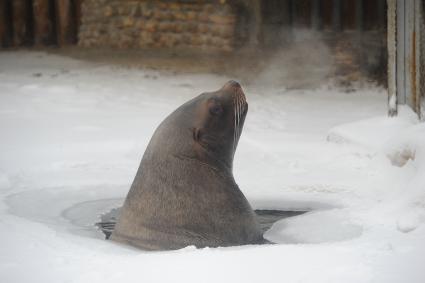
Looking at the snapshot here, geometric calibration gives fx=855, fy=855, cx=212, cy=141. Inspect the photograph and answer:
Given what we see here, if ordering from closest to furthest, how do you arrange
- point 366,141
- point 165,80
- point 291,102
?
point 366,141 → point 291,102 → point 165,80

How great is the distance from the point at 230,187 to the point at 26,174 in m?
2.88

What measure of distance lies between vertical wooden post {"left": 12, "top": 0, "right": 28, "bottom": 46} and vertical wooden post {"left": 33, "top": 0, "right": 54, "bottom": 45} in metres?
0.20

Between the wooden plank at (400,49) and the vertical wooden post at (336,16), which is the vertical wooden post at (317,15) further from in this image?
the wooden plank at (400,49)

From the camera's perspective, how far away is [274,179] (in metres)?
7.76

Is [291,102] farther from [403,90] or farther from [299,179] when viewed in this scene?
[299,179]

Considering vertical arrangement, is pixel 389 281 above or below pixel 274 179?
above

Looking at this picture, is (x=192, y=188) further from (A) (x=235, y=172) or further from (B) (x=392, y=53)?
(B) (x=392, y=53)

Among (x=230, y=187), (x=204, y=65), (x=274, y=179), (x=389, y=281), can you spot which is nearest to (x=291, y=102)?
(x=204, y=65)

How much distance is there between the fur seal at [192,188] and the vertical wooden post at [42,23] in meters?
9.56

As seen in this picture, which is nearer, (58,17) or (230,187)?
(230,187)

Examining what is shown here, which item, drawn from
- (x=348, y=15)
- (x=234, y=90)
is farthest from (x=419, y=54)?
(x=348, y=15)

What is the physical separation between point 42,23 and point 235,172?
26.1ft

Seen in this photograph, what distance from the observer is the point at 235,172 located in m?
8.15

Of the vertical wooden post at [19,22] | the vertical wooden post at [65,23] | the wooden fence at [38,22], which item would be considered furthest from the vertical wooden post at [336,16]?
the vertical wooden post at [19,22]
